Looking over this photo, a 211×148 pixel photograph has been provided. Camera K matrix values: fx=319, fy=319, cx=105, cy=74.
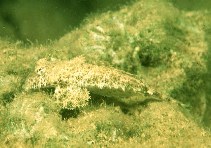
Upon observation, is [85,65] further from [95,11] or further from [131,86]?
[95,11]

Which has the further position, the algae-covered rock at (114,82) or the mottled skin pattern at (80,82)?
the mottled skin pattern at (80,82)

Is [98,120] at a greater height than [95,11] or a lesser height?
lesser

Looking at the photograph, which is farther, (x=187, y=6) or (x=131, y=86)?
(x=187, y=6)

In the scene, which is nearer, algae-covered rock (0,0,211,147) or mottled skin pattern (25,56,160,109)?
algae-covered rock (0,0,211,147)

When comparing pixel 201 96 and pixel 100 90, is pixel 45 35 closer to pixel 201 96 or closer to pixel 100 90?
pixel 100 90

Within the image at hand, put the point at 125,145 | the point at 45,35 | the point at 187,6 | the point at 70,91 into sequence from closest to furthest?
the point at 125,145
the point at 70,91
the point at 45,35
the point at 187,6

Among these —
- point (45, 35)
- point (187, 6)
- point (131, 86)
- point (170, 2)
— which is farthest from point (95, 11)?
point (131, 86)

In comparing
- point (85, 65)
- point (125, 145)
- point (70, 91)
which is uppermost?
point (85, 65)

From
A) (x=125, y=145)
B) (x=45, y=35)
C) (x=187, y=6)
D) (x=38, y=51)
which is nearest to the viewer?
(x=125, y=145)
